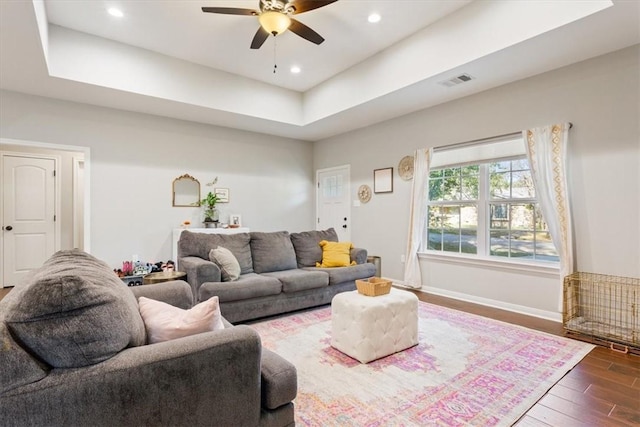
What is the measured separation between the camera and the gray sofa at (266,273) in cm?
323

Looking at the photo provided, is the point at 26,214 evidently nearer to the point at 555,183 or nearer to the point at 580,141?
the point at 555,183

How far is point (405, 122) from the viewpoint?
5070 mm

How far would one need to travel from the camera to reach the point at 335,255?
430cm

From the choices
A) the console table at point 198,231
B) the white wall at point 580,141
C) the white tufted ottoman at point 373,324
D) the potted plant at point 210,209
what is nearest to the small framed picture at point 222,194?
the potted plant at point 210,209

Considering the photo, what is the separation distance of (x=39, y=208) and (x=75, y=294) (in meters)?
5.73

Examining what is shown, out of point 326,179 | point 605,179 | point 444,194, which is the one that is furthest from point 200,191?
point 605,179

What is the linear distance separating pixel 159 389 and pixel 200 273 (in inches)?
84.2

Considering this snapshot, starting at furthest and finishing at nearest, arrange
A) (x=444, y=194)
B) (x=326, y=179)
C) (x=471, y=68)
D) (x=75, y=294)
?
(x=326, y=179)
(x=444, y=194)
(x=471, y=68)
(x=75, y=294)

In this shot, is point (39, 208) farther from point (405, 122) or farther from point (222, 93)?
point (405, 122)

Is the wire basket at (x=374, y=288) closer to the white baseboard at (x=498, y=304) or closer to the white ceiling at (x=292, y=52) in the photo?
the white baseboard at (x=498, y=304)

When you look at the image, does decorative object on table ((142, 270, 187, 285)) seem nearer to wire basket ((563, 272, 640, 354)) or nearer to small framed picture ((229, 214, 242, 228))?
small framed picture ((229, 214, 242, 228))

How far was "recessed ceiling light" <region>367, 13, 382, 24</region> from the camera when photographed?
11.3 feet

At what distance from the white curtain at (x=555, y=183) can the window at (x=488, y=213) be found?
0.26 metres

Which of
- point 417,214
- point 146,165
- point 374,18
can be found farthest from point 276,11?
point 146,165
